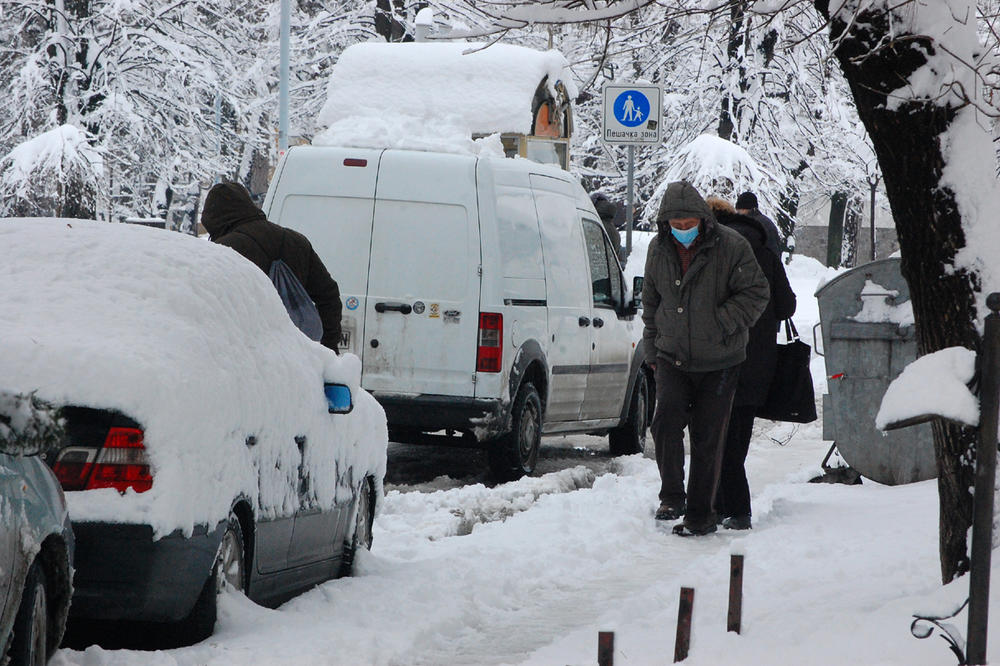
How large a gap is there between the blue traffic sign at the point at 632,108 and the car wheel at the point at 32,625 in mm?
11120

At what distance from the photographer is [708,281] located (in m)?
8.23

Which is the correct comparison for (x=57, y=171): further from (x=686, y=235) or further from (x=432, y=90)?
(x=686, y=235)

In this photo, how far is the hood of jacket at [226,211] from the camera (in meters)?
7.85

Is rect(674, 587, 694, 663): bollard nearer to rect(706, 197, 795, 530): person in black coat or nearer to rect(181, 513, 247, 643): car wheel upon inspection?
rect(181, 513, 247, 643): car wheel

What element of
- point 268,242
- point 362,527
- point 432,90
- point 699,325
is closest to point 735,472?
A: point 699,325

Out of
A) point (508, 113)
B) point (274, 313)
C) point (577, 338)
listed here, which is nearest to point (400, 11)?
point (508, 113)

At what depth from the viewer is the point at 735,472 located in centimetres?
862

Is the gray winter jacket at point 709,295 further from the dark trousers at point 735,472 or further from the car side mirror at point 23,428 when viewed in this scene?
the car side mirror at point 23,428

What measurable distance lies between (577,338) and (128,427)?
7.07 m

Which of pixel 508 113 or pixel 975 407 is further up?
pixel 508 113

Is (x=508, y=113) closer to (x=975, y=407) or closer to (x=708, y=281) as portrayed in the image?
(x=708, y=281)

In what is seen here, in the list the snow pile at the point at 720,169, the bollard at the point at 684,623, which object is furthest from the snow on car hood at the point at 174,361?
the snow pile at the point at 720,169

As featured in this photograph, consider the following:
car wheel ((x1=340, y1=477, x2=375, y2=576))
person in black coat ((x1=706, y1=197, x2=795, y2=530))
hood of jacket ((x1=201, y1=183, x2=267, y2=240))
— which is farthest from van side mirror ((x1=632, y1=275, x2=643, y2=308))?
car wheel ((x1=340, y1=477, x2=375, y2=576))

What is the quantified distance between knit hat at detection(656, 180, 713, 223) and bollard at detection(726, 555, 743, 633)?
322 centimetres
